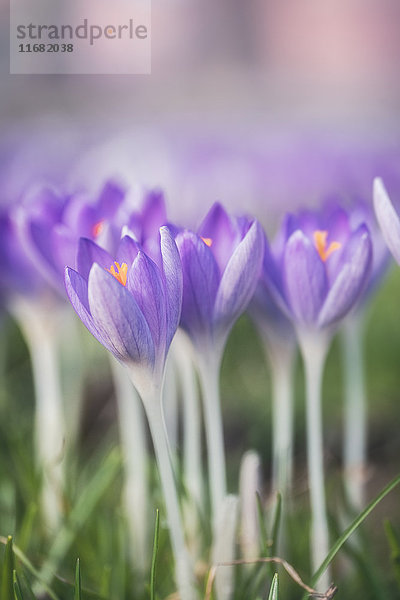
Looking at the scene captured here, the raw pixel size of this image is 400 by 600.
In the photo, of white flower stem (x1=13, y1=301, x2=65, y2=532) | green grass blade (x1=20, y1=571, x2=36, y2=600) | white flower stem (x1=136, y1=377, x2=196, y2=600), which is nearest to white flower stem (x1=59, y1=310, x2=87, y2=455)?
white flower stem (x1=13, y1=301, x2=65, y2=532)

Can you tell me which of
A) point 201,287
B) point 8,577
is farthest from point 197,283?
point 8,577

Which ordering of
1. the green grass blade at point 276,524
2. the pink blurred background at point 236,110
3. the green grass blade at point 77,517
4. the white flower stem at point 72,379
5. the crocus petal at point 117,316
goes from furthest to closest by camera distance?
the pink blurred background at point 236,110 < the white flower stem at point 72,379 < the green grass blade at point 77,517 < the green grass blade at point 276,524 < the crocus petal at point 117,316

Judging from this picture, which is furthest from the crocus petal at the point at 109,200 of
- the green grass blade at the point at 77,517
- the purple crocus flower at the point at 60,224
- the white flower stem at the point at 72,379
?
the white flower stem at the point at 72,379

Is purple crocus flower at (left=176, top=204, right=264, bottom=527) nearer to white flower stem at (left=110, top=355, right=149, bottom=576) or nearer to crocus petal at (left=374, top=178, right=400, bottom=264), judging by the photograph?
crocus petal at (left=374, top=178, right=400, bottom=264)

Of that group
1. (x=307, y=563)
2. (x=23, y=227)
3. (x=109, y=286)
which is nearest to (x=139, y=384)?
(x=109, y=286)

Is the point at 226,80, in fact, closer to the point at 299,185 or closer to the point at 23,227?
the point at 299,185

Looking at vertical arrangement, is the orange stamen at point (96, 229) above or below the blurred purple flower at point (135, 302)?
above

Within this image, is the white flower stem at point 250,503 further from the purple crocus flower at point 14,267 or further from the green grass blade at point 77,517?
the purple crocus flower at point 14,267
